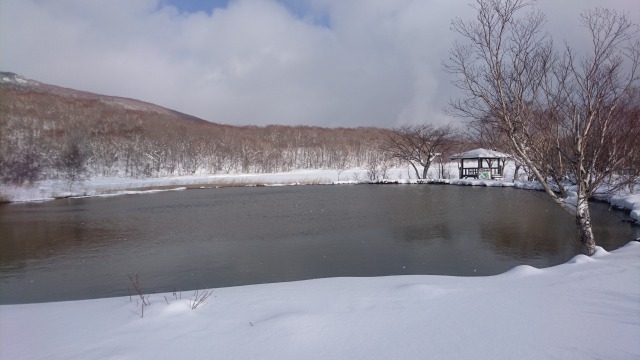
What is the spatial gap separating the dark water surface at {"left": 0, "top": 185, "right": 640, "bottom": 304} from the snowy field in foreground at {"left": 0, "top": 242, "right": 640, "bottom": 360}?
100 inches

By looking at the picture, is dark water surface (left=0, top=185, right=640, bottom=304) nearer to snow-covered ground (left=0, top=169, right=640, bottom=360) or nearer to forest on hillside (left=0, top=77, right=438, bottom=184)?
snow-covered ground (left=0, top=169, right=640, bottom=360)

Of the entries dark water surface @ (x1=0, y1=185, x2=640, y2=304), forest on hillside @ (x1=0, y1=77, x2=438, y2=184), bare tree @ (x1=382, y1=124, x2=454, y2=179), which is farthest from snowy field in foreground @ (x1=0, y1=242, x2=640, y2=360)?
forest on hillside @ (x1=0, y1=77, x2=438, y2=184)

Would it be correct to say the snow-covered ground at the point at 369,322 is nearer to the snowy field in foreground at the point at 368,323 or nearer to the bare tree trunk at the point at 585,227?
the snowy field in foreground at the point at 368,323

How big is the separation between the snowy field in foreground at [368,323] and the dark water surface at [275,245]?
2552 millimetres

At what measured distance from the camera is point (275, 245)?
9703 mm

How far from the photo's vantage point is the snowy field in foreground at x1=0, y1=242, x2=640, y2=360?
107 inches

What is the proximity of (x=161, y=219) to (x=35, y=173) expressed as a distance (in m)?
25.9

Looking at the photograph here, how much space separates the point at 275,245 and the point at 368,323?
261 inches

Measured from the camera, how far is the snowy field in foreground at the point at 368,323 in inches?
107

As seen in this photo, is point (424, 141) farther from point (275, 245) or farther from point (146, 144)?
point (146, 144)

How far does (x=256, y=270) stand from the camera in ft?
24.5

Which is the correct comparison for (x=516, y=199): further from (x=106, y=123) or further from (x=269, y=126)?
(x=269, y=126)

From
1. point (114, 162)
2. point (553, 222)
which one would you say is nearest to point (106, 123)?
point (114, 162)

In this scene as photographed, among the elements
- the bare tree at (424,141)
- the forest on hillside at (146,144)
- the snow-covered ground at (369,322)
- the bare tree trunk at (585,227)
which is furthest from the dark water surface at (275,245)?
the forest on hillside at (146,144)
